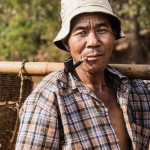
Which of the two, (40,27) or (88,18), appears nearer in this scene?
(88,18)

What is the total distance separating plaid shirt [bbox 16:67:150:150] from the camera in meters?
1.94

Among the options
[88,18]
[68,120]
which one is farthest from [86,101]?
[88,18]

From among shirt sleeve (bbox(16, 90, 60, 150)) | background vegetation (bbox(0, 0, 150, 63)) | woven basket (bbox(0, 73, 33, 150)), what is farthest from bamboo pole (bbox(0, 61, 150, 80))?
background vegetation (bbox(0, 0, 150, 63))

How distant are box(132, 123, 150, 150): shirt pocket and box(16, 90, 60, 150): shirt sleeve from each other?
43 cm

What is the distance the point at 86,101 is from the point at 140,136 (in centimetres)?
36

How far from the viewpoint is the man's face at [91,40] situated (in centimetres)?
209

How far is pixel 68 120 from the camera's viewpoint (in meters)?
1.99

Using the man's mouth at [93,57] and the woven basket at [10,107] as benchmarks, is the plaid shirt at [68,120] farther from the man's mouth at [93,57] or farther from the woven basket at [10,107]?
the woven basket at [10,107]

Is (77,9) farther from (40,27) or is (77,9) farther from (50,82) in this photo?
(40,27)

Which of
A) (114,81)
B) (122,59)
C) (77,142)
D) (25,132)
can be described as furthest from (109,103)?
(122,59)

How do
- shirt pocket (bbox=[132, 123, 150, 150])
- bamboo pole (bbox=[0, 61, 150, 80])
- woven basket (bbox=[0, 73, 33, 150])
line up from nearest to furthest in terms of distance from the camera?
1. shirt pocket (bbox=[132, 123, 150, 150])
2. bamboo pole (bbox=[0, 61, 150, 80])
3. woven basket (bbox=[0, 73, 33, 150])

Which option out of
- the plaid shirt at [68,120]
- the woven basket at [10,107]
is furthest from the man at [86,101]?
the woven basket at [10,107]

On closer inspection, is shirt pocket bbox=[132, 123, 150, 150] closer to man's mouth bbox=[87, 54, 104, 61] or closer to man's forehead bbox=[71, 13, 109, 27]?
man's mouth bbox=[87, 54, 104, 61]

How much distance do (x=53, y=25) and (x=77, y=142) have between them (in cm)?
652
